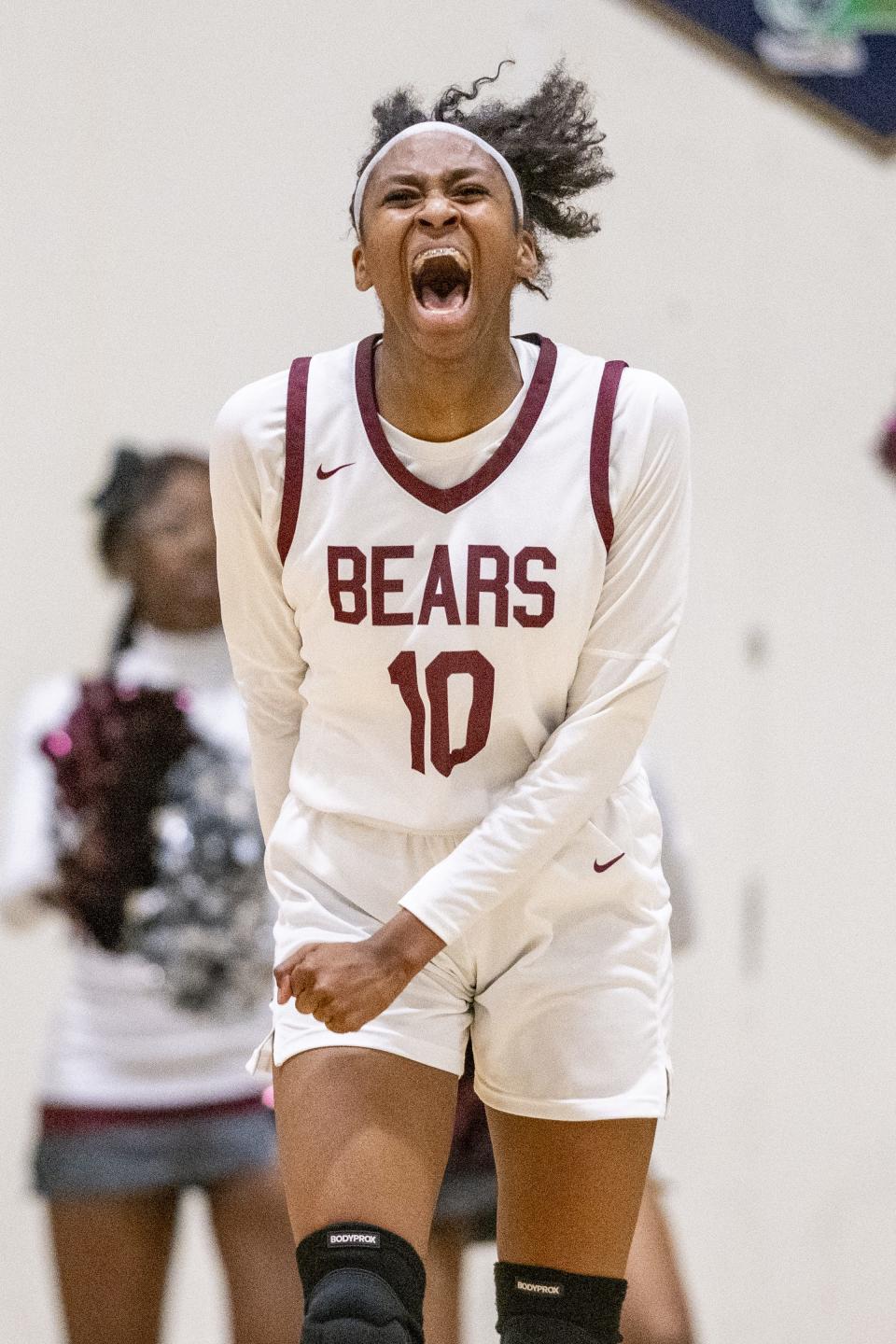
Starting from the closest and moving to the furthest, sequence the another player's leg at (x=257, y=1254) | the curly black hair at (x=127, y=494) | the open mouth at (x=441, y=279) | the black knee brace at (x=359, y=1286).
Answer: the black knee brace at (x=359, y=1286) → the open mouth at (x=441, y=279) → the another player's leg at (x=257, y=1254) → the curly black hair at (x=127, y=494)

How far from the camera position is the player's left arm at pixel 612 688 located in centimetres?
195

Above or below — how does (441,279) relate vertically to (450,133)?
below

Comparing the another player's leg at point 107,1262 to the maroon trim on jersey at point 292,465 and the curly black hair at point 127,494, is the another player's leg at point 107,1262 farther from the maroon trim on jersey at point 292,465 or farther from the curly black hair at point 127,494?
the maroon trim on jersey at point 292,465

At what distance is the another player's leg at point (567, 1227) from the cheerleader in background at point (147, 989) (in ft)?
3.92

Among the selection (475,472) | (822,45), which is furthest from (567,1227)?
(822,45)

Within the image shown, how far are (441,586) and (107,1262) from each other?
5.52 feet

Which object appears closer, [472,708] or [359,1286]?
[359,1286]

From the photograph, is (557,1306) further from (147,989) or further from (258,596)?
(147,989)

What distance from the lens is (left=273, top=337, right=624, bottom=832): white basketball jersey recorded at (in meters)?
1.97

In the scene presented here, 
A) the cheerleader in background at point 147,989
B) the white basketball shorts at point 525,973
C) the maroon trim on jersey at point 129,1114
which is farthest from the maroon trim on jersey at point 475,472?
the maroon trim on jersey at point 129,1114

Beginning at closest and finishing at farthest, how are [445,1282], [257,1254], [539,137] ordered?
[539,137] → [445,1282] → [257,1254]

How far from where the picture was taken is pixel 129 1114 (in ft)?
10.5

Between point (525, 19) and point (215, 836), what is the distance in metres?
2.07

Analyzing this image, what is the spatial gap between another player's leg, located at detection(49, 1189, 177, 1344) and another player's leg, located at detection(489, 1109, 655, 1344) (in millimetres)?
1304
